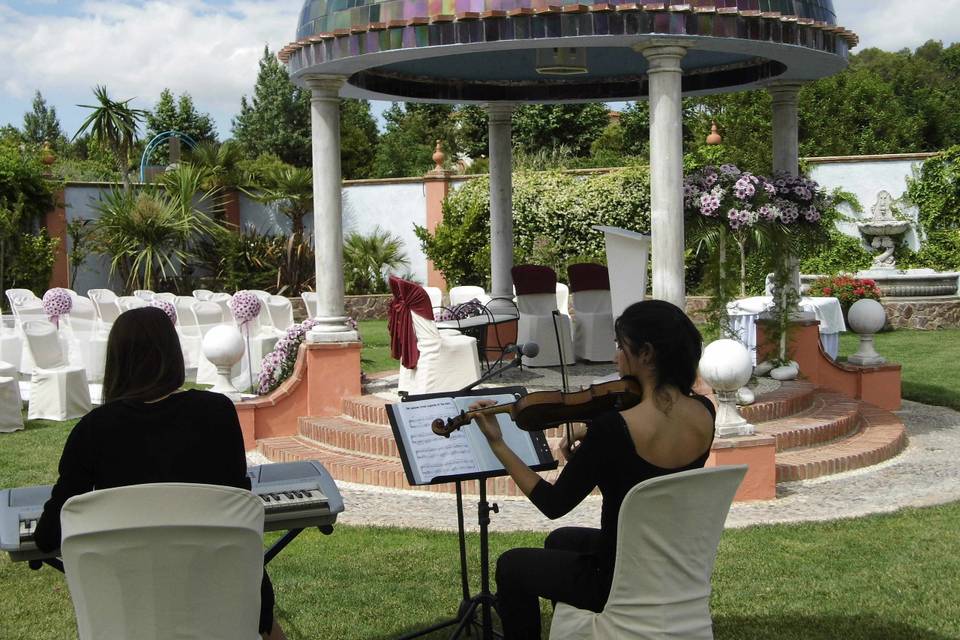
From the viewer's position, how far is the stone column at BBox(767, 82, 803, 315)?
10.1 m

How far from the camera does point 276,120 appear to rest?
43.3m

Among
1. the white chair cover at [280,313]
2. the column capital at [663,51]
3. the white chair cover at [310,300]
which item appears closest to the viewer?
the column capital at [663,51]

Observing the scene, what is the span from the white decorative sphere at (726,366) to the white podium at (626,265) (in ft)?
4.90

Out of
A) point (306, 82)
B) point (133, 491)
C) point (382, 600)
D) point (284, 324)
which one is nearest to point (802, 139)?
point (284, 324)

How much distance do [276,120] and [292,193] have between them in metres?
21.4

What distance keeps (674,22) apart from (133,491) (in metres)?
5.81

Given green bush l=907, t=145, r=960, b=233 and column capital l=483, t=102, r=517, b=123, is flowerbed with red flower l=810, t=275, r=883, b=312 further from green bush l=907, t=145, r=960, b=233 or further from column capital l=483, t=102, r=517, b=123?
column capital l=483, t=102, r=517, b=123

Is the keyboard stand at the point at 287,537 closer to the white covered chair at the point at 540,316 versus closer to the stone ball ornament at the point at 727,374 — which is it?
the stone ball ornament at the point at 727,374

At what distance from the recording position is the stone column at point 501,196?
11.6 metres

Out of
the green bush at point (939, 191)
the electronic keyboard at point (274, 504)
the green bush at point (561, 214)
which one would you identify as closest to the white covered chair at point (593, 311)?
the electronic keyboard at point (274, 504)

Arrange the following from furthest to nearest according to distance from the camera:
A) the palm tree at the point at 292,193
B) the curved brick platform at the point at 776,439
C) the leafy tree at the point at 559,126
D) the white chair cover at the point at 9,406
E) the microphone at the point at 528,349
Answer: the leafy tree at the point at 559,126 < the palm tree at the point at 292,193 < the white chair cover at the point at 9,406 < the curved brick platform at the point at 776,439 < the microphone at the point at 528,349

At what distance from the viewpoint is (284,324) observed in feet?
46.9

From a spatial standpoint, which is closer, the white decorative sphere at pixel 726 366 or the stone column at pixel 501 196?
the white decorative sphere at pixel 726 366

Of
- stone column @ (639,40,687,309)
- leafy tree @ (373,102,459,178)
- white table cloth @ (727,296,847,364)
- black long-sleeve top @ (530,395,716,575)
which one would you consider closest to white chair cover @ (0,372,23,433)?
stone column @ (639,40,687,309)
